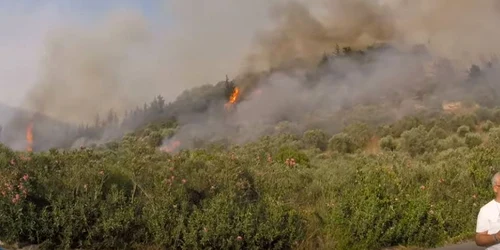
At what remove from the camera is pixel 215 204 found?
944cm

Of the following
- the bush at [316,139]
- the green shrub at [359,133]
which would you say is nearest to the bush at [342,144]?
the green shrub at [359,133]

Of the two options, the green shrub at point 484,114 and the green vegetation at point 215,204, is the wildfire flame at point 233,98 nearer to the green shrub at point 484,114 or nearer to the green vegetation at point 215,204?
the green shrub at point 484,114

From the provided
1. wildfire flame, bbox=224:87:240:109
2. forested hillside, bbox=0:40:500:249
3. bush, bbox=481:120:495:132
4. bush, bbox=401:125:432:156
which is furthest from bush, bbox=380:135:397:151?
forested hillside, bbox=0:40:500:249

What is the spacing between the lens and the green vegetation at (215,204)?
8.96m

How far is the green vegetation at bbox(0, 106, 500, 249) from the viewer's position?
8961mm

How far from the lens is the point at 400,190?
11.2m

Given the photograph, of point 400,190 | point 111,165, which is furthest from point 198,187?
point 400,190

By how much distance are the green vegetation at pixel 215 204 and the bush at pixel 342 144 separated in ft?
94.6

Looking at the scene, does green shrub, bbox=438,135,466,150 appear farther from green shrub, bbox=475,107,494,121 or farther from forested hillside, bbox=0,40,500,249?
forested hillside, bbox=0,40,500,249

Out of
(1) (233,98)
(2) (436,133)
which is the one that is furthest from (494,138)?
(1) (233,98)

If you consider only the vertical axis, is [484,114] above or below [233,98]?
below

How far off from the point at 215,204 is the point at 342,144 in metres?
33.8

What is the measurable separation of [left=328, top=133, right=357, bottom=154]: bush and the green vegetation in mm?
28845

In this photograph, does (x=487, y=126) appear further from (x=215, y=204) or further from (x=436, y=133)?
(x=215, y=204)
